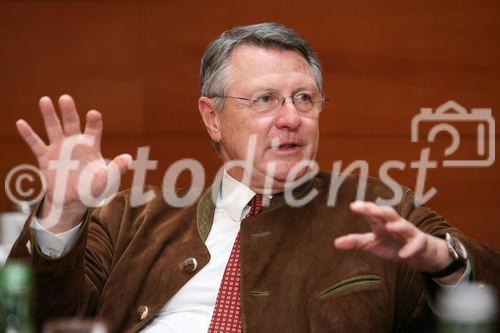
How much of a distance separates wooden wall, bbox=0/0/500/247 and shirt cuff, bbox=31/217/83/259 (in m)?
1.63

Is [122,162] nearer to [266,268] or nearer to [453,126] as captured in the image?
[266,268]

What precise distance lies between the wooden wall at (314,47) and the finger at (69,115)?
5.90 feet

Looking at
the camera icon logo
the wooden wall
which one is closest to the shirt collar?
the wooden wall

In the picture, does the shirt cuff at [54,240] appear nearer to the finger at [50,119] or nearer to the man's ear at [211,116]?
the finger at [50,119]

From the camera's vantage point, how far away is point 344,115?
3.67 m

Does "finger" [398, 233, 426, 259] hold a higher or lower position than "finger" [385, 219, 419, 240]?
lower

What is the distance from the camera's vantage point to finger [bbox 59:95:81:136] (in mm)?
1865

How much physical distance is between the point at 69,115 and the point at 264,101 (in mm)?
662

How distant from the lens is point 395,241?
5.88 ft

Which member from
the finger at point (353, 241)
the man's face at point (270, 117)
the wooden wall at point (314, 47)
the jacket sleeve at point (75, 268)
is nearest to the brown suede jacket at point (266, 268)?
the jacket sleeve at point (75, 268)

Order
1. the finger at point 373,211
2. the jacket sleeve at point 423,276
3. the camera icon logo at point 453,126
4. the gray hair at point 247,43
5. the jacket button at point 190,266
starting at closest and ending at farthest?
the finger at point 373,211 < the jacket sleeve at point 423,276 < the jacket button at point 190,266 < the gray hair at point 247,43 < the camera icon logo at point 453,126

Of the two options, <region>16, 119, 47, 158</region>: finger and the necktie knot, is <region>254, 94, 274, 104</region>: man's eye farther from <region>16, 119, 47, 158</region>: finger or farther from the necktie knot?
<region>16, 119, 47, 158</region>: finger

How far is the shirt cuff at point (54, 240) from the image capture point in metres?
2.06

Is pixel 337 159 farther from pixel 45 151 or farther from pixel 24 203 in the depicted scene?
pixel 45 151
